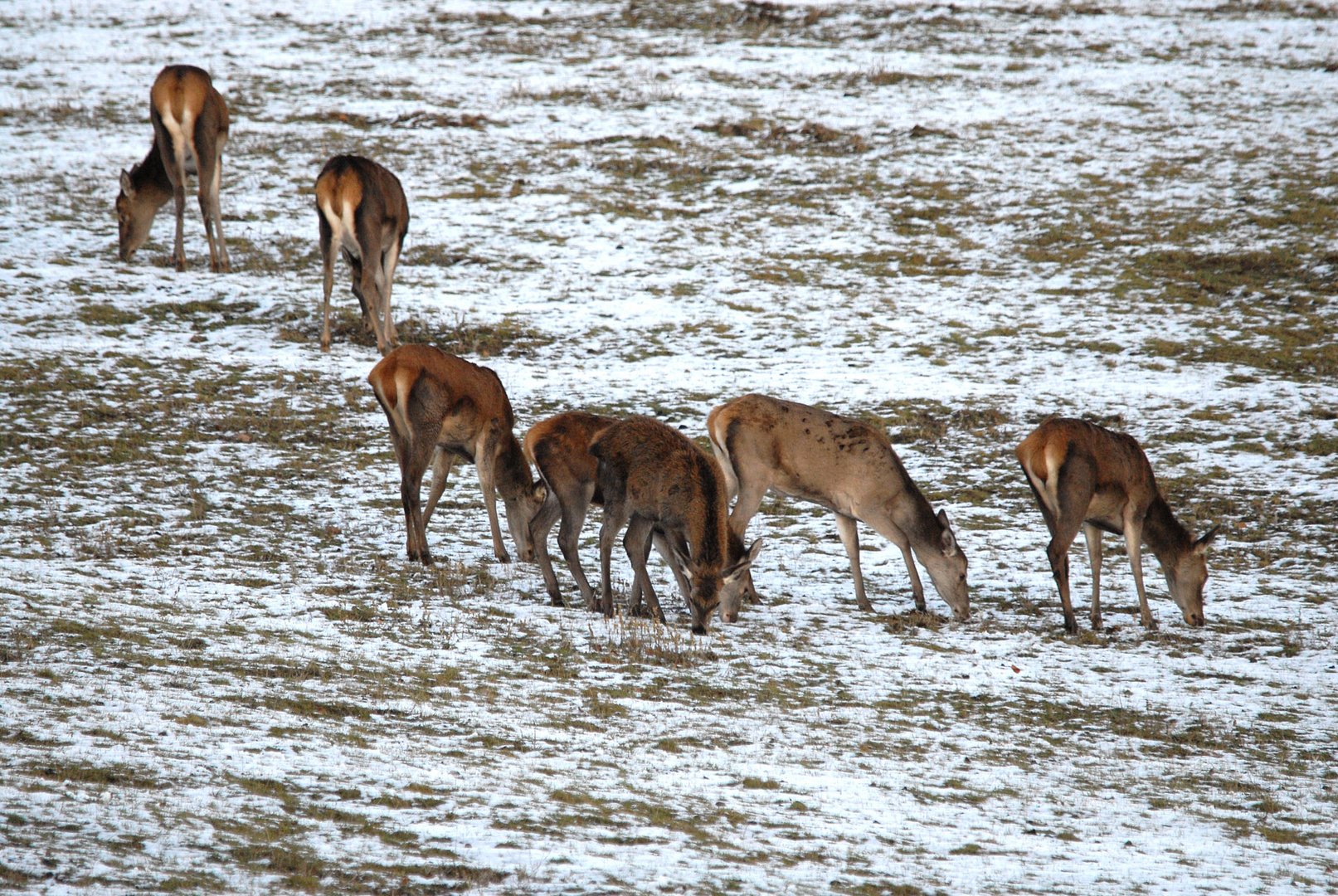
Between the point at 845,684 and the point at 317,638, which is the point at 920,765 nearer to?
the point at 845,684

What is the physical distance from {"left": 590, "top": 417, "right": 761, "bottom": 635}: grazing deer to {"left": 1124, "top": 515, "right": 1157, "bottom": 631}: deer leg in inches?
124

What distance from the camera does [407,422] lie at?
31.7ft

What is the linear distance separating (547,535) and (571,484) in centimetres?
53

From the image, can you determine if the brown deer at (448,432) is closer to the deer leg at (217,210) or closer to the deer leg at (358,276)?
the deer leg at (358,276)

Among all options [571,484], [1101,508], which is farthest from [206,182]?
[1101,508]

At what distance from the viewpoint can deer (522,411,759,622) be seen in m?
9.03

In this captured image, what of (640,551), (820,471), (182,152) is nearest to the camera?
(640,551)

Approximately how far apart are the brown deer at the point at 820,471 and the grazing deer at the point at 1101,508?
3.00 ft

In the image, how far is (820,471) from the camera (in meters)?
10.1

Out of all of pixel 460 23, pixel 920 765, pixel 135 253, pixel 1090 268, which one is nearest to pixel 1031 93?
pixel 1090 268

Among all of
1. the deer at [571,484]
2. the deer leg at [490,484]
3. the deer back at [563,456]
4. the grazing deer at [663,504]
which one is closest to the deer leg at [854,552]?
the deer at [571,484]

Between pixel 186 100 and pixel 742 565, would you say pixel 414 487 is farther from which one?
pixel 186 100

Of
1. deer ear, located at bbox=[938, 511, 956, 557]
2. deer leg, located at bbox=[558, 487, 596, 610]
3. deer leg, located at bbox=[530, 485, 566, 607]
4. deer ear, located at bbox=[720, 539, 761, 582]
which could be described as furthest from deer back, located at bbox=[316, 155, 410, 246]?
deer ear, located at bbox=[938, 511, 956, 557]

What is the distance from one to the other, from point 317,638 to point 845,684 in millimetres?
3306
